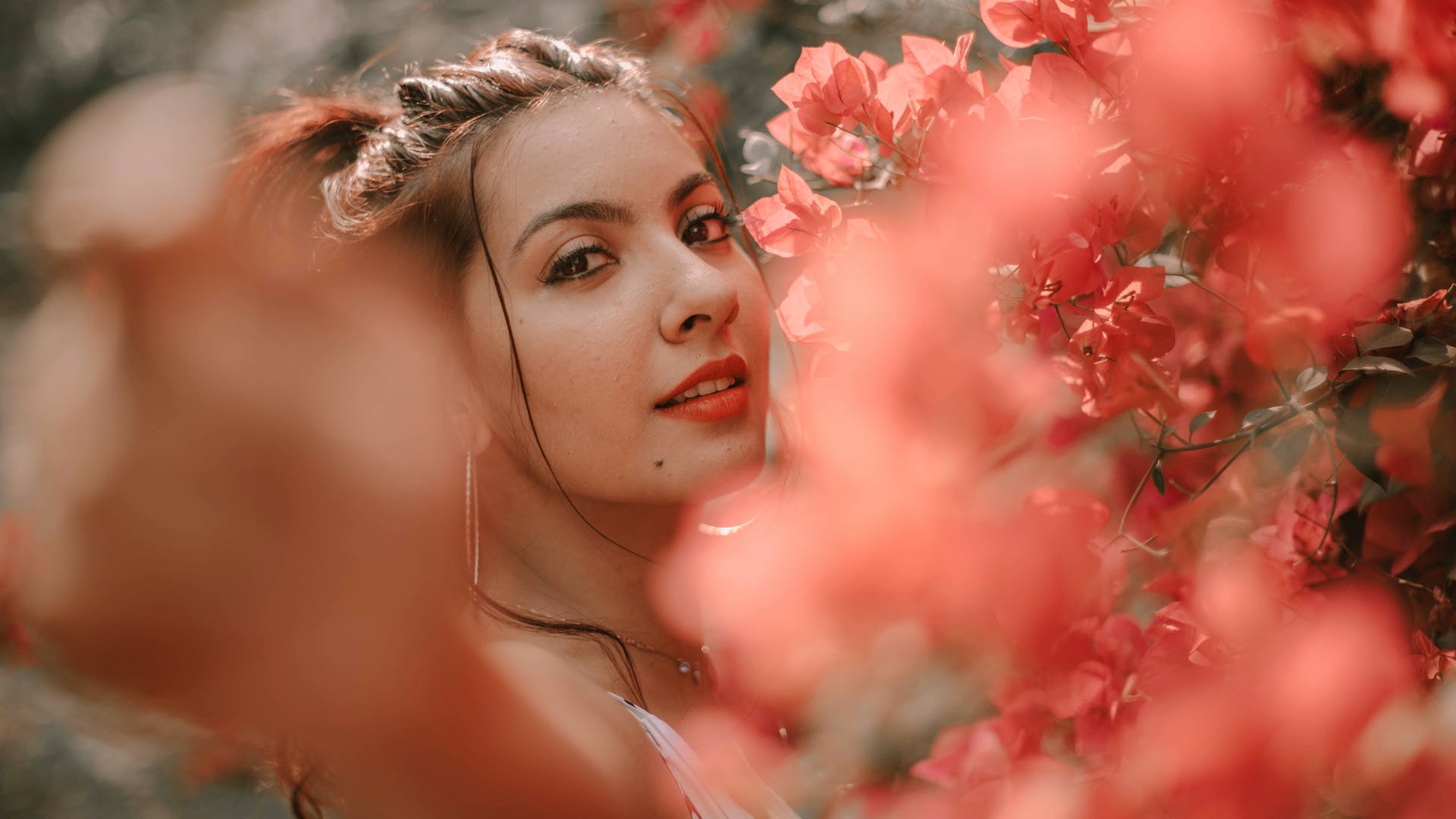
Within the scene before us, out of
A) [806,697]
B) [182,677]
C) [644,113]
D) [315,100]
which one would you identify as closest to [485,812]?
[182,677]

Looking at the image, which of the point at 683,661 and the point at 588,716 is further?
the point at 683,661

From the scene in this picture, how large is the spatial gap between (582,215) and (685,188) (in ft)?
0.38

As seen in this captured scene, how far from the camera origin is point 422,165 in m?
0.98

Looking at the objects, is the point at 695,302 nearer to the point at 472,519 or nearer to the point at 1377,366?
the point at 472,519

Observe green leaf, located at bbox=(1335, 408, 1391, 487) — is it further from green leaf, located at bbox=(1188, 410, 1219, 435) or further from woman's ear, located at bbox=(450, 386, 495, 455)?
woman's ear, located at bbox=(450, 386, 495, 455)

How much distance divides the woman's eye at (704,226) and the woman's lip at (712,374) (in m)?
0.15

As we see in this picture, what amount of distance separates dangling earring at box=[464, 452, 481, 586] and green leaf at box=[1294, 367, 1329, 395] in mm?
703

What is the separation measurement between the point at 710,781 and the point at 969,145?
0.57 metres

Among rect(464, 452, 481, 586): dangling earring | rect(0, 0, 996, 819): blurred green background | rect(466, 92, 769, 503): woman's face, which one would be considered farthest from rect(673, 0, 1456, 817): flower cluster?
rect(0, 0, 996, 819): blurred green background

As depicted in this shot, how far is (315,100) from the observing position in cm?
106

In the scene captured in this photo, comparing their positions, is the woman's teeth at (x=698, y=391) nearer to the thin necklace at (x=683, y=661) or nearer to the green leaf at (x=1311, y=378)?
the thin necklace at (x=683, y=661)

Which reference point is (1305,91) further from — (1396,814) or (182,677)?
(182,677)

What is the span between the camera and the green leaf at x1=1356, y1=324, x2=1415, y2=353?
0.55 m

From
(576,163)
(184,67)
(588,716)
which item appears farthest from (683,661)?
(184,67)
